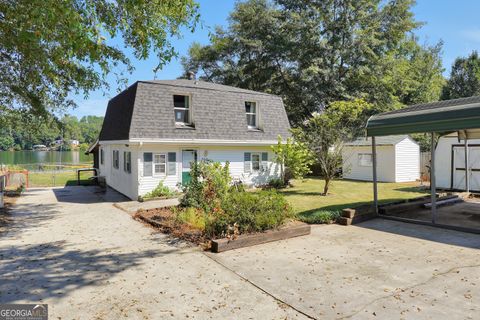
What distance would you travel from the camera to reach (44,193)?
17641 millimetres

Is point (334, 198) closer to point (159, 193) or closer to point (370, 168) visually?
point (159, 193)

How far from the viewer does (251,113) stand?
727 inches

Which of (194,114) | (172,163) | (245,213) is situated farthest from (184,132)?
(245,213)

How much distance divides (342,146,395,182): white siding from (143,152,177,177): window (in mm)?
11323

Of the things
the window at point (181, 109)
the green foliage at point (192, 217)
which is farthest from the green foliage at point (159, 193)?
the green foliage at point (192, 217)

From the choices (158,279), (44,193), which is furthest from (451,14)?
(44,193)

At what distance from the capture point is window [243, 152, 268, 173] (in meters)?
17.6

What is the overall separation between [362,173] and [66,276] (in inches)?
811

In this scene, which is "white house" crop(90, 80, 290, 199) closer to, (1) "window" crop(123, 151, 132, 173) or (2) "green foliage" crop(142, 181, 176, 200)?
(1) "window" crop(123, 151, 132, 173)

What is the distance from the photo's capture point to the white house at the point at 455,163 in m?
16.4

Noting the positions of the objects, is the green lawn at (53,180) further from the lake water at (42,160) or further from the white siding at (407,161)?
the white siding at (407,161)

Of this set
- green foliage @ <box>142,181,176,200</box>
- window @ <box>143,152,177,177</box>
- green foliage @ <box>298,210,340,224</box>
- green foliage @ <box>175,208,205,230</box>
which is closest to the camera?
green foliage @ <box>175,208,205,230</box>

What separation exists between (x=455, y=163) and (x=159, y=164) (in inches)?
604

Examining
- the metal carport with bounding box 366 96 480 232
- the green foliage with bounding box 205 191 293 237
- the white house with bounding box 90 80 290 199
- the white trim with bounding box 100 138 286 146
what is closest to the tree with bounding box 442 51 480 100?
the white house with bounding box 90 80 290 199
